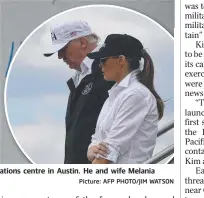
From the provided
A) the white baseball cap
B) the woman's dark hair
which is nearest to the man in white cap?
the white baseball cap

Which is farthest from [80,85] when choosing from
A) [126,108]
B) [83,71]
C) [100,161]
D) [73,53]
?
[100,161]

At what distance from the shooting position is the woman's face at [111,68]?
3.43 meters

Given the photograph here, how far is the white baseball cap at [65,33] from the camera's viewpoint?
3482mm

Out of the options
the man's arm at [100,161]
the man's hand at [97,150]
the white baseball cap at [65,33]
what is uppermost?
the white baseball cap at [65,33]

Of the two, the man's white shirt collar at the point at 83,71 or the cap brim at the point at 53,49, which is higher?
the cap brim at the point at 53,49

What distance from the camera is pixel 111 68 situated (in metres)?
3.44

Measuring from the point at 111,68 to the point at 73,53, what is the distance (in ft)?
0.92

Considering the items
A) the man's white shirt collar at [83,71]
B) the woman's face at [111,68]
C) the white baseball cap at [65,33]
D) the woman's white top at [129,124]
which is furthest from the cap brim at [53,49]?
the woman's white top at [129,124]

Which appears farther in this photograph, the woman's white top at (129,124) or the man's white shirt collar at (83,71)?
the man's white shirt collar at (83,71)

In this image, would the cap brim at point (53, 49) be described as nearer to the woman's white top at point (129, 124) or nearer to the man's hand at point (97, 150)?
the woman's white top at point (129, 124)

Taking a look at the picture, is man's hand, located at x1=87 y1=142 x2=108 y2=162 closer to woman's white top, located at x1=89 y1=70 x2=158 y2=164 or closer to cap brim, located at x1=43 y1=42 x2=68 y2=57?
woman's white top, located at x1=89 y1=70 x2=158 y2=164

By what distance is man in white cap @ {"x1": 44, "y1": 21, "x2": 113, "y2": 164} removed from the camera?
344 cm

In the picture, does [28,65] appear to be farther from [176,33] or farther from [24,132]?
[176,33]
